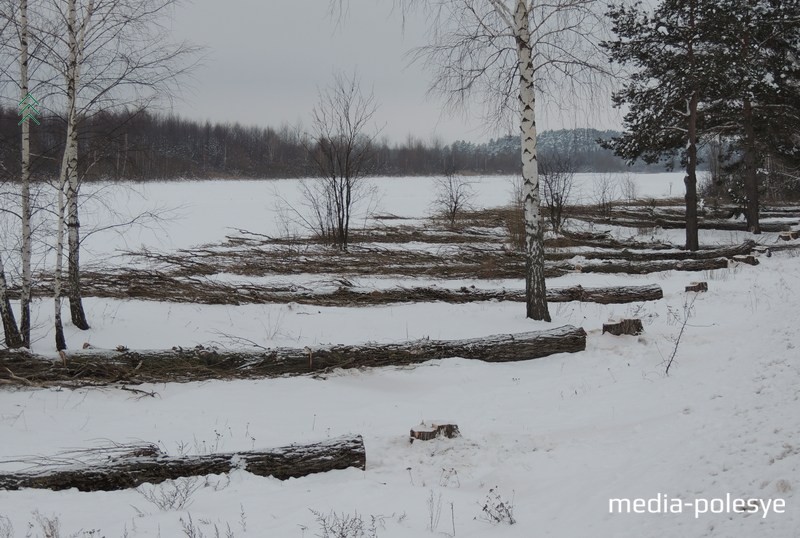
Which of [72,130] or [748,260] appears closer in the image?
[72,130]

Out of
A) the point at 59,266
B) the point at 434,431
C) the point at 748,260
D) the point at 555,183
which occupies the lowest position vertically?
the point at 434,431

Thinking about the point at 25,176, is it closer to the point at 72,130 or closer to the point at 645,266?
the point at 72,130

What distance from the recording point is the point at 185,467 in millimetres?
4164

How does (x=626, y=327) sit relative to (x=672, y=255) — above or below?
below

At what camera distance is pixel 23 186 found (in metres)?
6.87

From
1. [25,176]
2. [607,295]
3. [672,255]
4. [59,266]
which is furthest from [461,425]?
[672,255]

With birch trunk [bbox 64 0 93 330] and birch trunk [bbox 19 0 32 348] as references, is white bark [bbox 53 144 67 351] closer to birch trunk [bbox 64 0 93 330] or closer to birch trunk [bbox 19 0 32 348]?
birch trunk [bbox 64 0 93 330]

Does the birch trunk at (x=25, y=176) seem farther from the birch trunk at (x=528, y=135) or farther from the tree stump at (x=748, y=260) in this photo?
the tree stump at (x=748, y=260)

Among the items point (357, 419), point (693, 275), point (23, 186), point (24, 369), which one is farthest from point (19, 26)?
point (693, 275)

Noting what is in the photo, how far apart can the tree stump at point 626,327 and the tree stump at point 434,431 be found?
3.87 metres

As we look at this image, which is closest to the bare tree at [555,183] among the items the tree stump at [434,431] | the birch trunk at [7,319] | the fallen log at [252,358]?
the fallen log at [252,358]

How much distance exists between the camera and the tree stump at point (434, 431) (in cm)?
489

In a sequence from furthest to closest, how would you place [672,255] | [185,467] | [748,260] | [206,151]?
1. [206,151]
2. [672,255]
3. [748,260]
4. [185,467]

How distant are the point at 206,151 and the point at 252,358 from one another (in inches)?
2887
